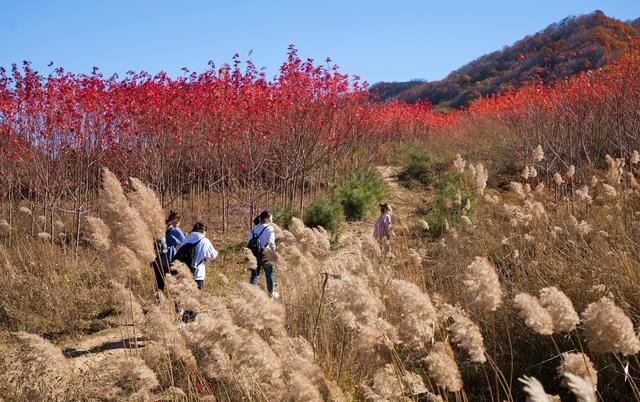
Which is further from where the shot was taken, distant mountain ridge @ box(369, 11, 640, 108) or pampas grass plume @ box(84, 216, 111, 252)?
distant mountain ridge @ box(369, 11, 640, 108)

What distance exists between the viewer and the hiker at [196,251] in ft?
21.0

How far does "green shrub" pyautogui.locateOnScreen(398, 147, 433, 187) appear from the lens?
19531mm

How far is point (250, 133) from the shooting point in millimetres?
12594

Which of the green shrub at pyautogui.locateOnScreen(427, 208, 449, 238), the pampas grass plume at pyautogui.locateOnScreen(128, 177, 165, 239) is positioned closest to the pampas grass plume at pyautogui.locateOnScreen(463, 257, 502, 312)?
the pampas grass plume at pyautogui.locateOnScreen(128, 177, 165, 239)

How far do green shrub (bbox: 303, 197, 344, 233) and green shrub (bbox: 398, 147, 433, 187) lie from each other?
6.82 meters

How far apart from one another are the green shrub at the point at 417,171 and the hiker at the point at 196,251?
13.5 meters

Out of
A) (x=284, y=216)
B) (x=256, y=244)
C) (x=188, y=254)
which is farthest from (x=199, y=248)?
(x=284, y=216)

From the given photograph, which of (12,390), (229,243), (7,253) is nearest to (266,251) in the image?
(12,390)

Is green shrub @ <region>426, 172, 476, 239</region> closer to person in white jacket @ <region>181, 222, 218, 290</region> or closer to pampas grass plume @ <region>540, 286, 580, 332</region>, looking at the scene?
person in white jacket @ <region>181, 222, 218, 290</region>

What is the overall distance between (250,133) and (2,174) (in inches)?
231

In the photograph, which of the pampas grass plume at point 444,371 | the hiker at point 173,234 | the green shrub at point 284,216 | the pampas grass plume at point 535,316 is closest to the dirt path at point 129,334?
the hiker at point 173,234

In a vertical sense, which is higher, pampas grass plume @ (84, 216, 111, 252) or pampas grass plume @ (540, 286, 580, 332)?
pampas grass plume @ (84, 216, 111, 252)

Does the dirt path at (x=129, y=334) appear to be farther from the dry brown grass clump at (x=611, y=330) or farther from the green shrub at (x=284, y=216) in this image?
the dry brown grass clump at (x=611, y=330)

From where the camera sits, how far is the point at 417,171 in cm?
2020
